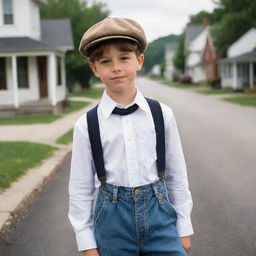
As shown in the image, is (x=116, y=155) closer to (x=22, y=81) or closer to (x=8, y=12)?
(x=22, y=81)

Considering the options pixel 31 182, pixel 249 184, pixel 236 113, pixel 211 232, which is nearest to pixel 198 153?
pixel 249 184

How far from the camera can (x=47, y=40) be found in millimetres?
29375

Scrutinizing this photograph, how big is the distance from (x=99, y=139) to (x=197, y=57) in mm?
70027

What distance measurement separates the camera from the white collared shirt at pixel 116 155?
2.66 m

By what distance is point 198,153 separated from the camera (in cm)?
1118

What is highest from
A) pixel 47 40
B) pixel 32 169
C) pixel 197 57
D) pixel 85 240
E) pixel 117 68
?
pixel 47 40

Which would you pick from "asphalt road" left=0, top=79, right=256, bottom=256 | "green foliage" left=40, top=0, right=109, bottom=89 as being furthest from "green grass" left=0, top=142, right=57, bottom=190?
"green foliage" left=40, top=0, right=109, bottom=89

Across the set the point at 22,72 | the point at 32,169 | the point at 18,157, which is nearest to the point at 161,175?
the point at 32,169

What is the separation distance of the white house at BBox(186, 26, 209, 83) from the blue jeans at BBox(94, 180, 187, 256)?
62.3 m

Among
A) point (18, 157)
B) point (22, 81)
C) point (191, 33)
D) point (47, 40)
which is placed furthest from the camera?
point (191, 33)

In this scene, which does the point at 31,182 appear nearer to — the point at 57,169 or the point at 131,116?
the point at 57,169

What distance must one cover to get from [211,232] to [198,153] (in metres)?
Answer: 5.70

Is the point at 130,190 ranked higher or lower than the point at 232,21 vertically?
lower

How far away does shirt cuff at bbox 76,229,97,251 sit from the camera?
2695 mm
